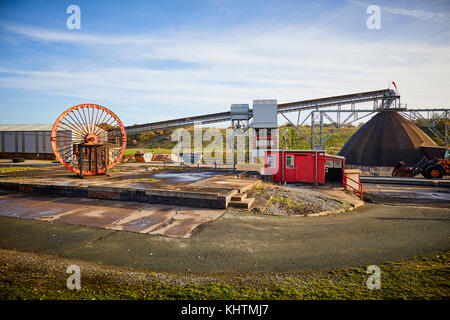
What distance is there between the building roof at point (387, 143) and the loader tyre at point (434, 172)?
20.7 feet

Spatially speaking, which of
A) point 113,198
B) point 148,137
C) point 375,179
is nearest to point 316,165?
point 375,179

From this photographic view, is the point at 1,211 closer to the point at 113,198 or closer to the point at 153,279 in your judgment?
the point at 113,198

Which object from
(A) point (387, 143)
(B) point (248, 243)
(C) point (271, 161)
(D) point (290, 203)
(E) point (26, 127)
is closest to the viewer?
(B) point (248, 243)

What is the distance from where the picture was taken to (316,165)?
1969 centimetres

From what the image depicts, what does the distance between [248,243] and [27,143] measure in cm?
4460

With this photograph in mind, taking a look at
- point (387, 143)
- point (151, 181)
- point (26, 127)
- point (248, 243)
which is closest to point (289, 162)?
point (151, 181)

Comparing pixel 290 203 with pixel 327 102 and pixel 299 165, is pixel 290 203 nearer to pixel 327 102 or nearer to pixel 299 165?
pixel 299 165

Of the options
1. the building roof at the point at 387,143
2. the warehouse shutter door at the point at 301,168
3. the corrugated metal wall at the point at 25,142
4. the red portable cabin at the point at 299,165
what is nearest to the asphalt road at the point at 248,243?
the red portable cabin at the point at 299,165

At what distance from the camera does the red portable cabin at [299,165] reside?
19.7 meters

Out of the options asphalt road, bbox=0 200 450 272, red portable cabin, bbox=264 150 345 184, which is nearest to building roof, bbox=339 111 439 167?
red portable cabin, bbox=264 150 345 184

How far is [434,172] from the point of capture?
23562 mm

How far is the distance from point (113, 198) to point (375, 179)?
867 inches
